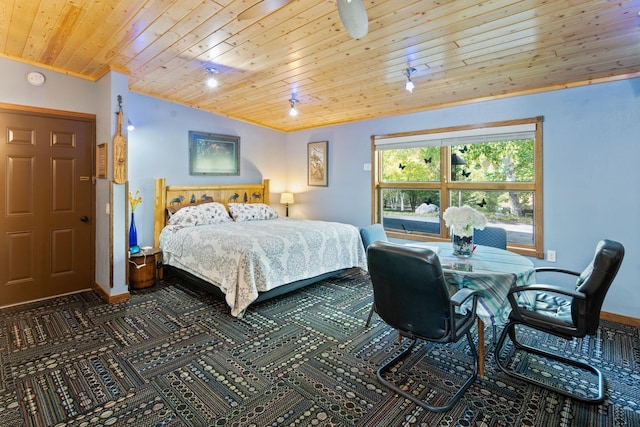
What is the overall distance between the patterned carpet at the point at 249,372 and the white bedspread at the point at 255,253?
12.9 inches

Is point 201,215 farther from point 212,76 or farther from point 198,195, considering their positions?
point 212,76

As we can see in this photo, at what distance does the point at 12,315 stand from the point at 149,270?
51.1 inches

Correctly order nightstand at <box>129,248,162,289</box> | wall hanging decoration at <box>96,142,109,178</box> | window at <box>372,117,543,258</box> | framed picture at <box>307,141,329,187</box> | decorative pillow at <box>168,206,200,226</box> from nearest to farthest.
Answer: 1. wall hanging decoration at <box>96,142,109,178</box>
2. window at <box>372,117,543,258</box>
3. nightstand at <box>129,248,162,289</box>
4. decorative pillow at <box>168,206,200,226</box>
5. framed picture at <box>307,141,329,187</box>

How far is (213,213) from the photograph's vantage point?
488 centimetres

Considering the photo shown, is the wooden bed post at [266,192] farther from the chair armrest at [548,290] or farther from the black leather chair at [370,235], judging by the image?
the chair armrest at [548,290]

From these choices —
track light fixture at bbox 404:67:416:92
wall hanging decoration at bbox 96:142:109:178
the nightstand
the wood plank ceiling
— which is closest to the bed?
the nightstand

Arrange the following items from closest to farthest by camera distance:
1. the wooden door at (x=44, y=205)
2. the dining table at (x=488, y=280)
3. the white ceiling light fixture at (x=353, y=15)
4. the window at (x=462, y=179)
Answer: the white ceiling light fixture at (x=353, y=15) → the dining table at (x=488, y=280) → the wooden door at (x=44, y=205) → the window at (x=462, y=179)

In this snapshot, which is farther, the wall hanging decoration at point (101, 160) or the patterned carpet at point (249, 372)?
the wall hanging decoration at point (101, 160)

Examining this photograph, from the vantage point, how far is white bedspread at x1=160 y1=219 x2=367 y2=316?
11.0 ft

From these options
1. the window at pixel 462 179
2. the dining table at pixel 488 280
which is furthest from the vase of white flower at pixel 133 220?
the dining table at pixel 488 280

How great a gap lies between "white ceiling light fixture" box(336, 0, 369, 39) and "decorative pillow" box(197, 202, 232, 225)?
136 inches

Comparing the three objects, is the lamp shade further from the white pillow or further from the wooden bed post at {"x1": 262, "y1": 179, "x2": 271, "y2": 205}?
the white pillow

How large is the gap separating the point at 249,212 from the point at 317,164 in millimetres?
1532

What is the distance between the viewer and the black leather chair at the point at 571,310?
197 centimetres
